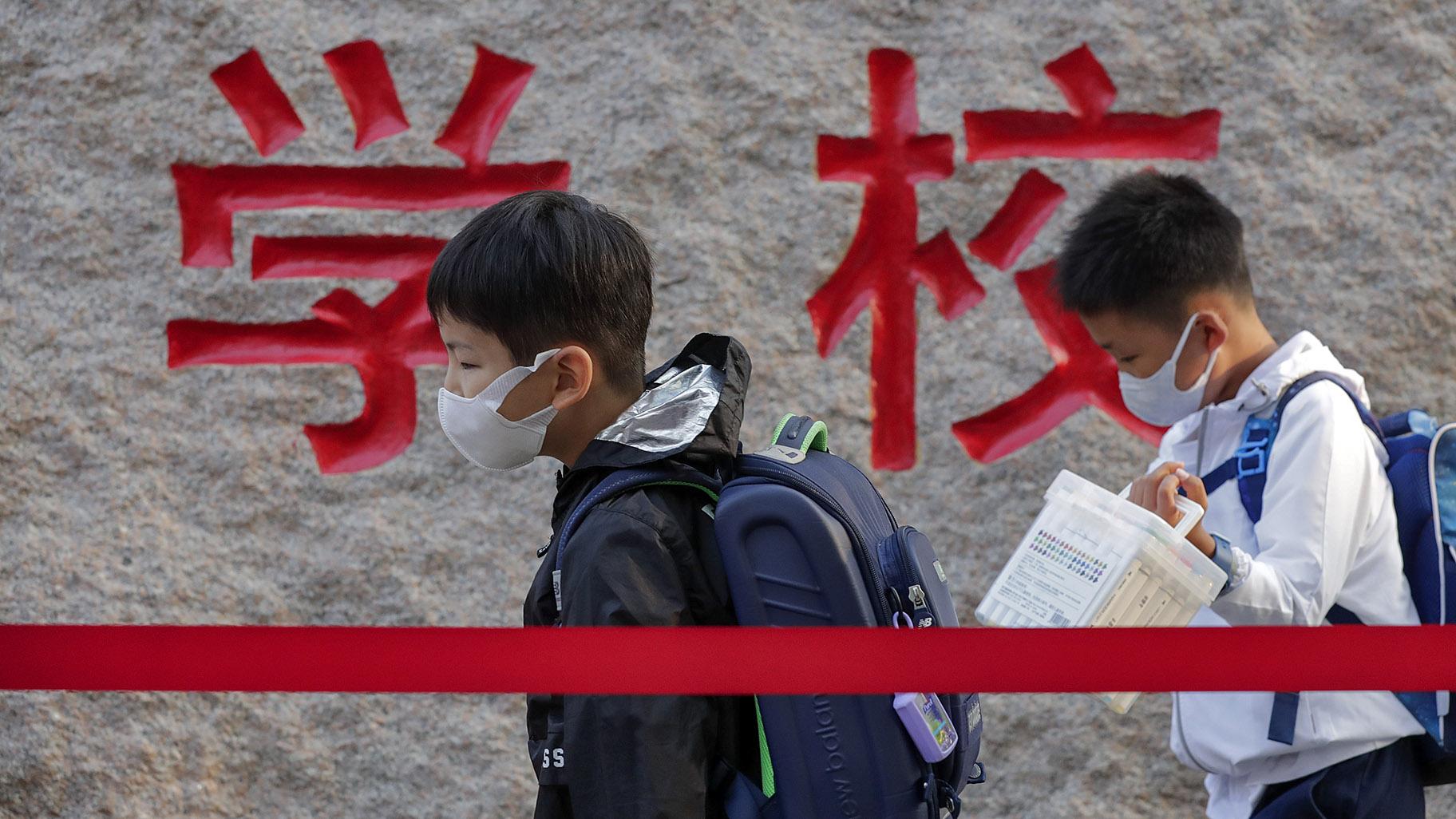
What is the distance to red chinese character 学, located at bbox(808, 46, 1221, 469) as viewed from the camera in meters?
2.51

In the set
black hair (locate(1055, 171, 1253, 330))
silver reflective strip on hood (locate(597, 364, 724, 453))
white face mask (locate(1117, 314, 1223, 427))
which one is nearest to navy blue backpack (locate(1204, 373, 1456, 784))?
white face mask (locate(1117, 314, 1223, 427))

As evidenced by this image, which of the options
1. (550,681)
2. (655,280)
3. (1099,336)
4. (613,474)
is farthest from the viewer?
(655,280)

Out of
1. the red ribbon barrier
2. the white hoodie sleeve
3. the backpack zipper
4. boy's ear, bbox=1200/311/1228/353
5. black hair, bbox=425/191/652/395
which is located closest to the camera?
the red ribbon barrier

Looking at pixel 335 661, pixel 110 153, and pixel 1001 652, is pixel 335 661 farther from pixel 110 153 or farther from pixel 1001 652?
pixel 110 153

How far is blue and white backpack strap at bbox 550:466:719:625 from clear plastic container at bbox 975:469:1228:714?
39 centimetres

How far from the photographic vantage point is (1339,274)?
8.27 feet

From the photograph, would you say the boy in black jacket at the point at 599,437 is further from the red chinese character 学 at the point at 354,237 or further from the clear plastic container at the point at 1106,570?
the red chinese character 学 at the point at 354,237

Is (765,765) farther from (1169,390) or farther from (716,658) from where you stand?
(1169,390)

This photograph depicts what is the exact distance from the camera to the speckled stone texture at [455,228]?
2430 mm

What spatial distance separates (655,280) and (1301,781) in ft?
4.46

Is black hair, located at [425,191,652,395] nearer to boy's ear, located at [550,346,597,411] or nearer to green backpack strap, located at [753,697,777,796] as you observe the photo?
boy's ear, located at [550,346,597,411]

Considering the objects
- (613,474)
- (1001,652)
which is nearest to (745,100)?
(613,474)

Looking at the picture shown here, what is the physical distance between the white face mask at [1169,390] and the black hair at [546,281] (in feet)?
2.53

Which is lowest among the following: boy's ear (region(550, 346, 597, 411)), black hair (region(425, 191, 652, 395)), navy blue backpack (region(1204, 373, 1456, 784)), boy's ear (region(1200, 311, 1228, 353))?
navy blue backpack (region(1204, 373, 1456, 784))
